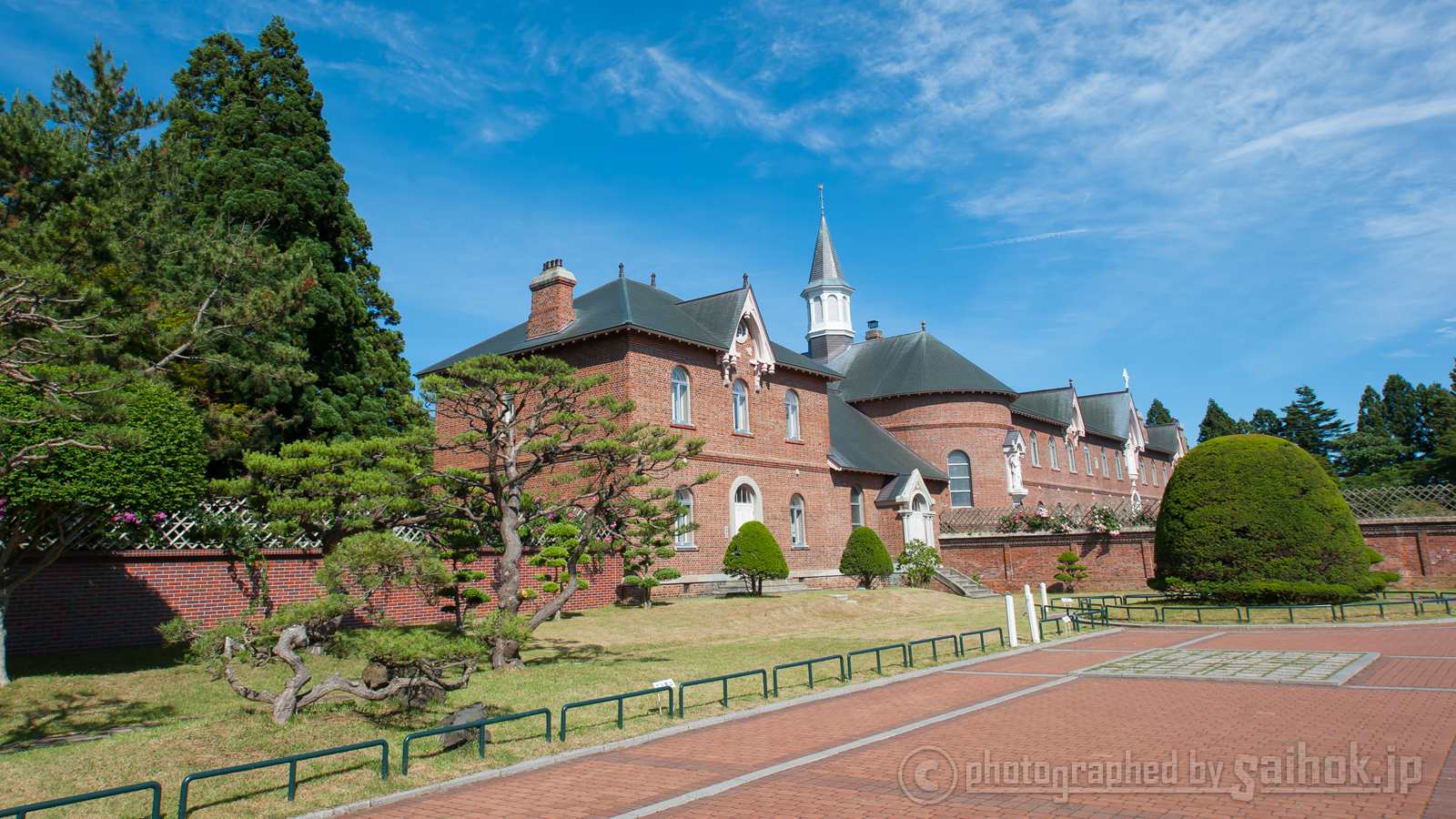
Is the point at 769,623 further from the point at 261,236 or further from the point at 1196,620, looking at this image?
the point at 261,236

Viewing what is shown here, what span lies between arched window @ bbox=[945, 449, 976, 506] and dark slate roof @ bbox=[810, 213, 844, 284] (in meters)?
13.7

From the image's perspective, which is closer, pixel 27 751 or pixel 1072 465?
pixel 27 751

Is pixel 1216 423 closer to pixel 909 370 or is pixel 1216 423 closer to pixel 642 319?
pixel 909 370

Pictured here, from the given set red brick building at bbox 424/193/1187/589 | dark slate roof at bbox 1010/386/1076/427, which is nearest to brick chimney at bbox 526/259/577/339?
red brick building at bbox 424/193/1187/589

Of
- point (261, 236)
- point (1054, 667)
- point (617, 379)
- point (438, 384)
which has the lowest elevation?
point (1054, 667)

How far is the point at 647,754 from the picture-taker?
973 centimetres

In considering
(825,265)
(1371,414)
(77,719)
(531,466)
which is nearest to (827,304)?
(825,265)

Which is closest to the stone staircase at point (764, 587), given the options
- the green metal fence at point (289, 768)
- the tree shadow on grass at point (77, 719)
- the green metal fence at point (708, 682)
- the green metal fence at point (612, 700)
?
the green metal fence at point (708, 682)

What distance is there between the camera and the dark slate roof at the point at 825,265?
5234 cm

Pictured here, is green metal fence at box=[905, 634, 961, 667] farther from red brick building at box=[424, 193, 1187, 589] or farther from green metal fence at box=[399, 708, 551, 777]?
red brick building at box=[424, 193, 1187, 589]

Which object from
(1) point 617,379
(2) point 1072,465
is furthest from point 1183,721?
(2) point 1072,465

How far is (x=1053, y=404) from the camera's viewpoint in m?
53.0

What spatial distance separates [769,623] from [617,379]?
8254 mm

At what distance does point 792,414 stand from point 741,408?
10.5 ft
